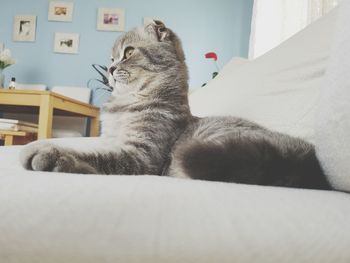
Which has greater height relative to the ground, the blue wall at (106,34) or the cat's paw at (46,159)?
the blue wall at (106,34)

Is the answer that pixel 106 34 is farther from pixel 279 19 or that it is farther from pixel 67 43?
pixel 279 19

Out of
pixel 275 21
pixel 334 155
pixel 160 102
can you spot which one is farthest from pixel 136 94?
pixel 275 21

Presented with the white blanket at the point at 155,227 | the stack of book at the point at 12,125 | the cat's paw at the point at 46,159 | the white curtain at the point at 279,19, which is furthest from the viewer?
the stack of book at the point at 12,125

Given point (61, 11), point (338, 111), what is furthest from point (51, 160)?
point (61, 11)

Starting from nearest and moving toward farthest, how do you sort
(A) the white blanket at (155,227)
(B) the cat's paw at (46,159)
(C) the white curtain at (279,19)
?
(A) the white blanket at (155,227), (B) the cat's paw at (46,159), (C) the white curtain at (279,19)

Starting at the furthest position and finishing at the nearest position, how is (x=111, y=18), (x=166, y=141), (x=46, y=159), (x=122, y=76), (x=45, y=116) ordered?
(x=111, y=18)
(x=45, y=116)
(x=122, y=76)
(x=166, y=141)
(x=46, y=159)

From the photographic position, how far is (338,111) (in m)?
0.44

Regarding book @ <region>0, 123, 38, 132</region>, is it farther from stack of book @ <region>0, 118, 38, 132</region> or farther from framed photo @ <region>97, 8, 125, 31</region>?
framed photo @ <region>97, 8, 125, 31</region>

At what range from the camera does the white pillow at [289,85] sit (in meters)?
0.73

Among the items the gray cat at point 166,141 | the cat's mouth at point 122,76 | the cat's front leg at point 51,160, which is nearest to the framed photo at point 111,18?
the gray cat at point 166,141

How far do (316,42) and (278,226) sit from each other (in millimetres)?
604

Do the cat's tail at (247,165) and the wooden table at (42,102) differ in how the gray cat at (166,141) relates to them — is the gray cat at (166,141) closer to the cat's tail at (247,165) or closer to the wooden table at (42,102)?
the cat's tail at (247,165)

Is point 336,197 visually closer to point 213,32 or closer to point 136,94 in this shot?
point 136,94

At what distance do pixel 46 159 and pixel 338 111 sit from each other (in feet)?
1.51
